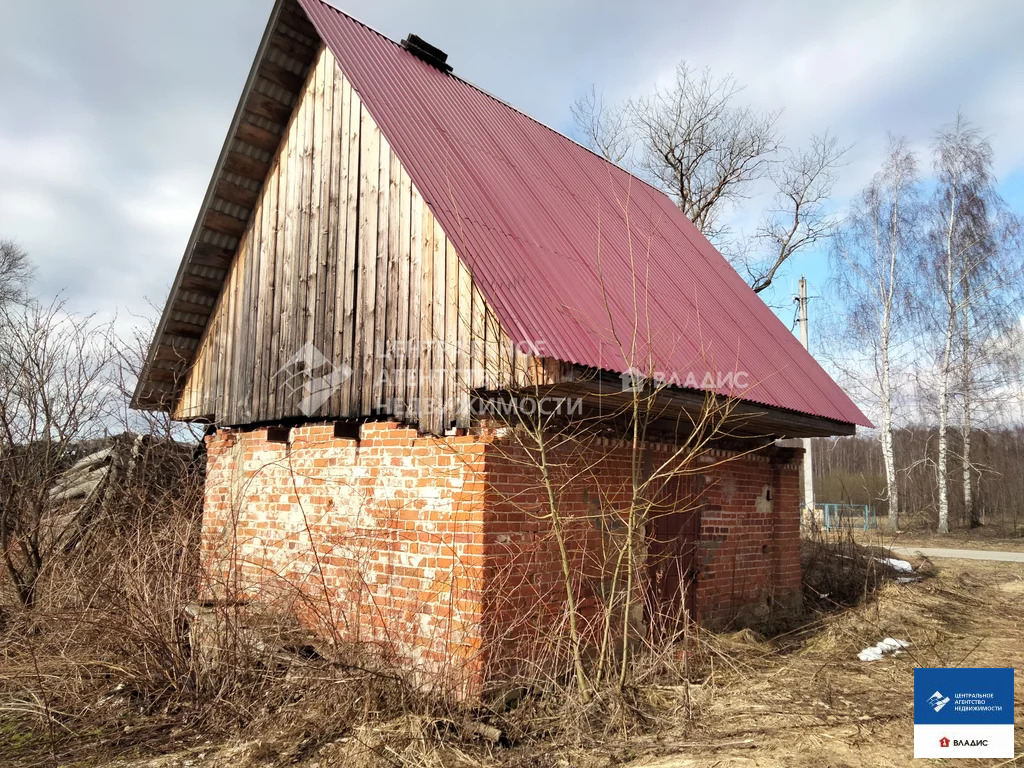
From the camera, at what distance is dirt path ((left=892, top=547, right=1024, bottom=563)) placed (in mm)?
16297

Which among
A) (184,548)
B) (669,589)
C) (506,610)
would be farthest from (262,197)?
(669,589)

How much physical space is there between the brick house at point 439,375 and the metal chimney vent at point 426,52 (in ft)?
0.10

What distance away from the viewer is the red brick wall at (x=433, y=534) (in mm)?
5055

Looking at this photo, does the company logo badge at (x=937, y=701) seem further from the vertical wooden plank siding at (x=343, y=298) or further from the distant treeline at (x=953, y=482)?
the distant treeline at (x=953, y=482)

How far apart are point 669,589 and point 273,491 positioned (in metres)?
3.90

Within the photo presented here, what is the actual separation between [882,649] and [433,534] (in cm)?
507

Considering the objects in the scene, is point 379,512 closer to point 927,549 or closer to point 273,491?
point 273,491

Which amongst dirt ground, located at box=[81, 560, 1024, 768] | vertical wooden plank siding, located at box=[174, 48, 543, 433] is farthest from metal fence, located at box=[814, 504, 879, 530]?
vertical wooden plank siding, located at box=[174, 48, 543, 433]

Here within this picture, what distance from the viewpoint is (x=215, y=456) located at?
7844 mm

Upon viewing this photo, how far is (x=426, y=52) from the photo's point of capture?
8.89 metres

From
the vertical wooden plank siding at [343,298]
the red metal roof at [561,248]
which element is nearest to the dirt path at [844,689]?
the red metal roof at [561,248]

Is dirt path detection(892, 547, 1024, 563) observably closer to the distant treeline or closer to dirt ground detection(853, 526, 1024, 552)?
dirt ground detection(853, 526, 1024, 552)

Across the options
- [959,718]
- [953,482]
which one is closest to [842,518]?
[959,718]

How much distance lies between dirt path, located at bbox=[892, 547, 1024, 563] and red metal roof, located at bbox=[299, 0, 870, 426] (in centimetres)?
999
